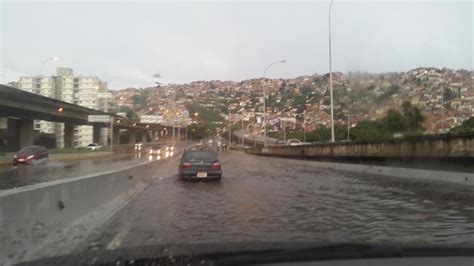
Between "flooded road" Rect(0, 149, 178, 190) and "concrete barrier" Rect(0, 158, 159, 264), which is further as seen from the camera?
"flooded road" Rect(0, 149, 178, 190)

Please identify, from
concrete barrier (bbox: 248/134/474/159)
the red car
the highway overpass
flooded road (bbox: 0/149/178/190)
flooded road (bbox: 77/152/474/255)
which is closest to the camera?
flooded road (bbox: 77/152/474/255)

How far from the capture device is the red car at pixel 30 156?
1576 inches

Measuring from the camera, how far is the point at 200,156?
22750 mm

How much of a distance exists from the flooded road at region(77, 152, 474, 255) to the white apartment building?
62.4 metres

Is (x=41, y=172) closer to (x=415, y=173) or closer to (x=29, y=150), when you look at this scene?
(x=29, y=150)

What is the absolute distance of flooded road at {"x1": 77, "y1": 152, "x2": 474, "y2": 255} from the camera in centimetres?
832

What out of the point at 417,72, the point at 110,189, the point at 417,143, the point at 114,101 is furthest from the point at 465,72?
the point at 114,101

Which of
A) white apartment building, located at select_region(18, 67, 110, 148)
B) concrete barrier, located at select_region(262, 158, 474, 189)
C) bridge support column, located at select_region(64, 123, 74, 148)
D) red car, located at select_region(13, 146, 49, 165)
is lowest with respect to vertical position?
concrete barrier, located at select_region(262, 158, 474, 189)

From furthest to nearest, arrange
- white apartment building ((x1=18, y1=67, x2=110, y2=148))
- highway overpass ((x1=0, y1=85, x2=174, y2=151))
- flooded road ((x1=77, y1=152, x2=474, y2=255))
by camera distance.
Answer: white apartment building ((x1=18, y1=67, x2=110, y2=148)) → highway overpass ((x1=0, y1=85, x2=174, y2=151)) → flooded road ((x1=77, y1=152, x2=474, y2=255))

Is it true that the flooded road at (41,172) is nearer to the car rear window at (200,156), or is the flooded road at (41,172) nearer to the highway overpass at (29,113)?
the car rear window at (200,156)

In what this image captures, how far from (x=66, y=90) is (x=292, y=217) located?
8192 centimetres

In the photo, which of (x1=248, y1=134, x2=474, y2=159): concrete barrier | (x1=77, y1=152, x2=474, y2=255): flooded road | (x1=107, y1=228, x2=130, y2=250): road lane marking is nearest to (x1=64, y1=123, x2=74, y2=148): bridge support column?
(x1=248, y1=134, x2=474, y2=159): concrete barrier

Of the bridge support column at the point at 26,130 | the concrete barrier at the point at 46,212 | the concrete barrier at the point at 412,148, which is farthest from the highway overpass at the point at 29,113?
the concrete barrier at the point at 46,212

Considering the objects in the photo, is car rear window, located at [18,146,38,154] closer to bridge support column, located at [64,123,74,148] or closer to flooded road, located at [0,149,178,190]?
flooded road, located at [0,149,178,190]
